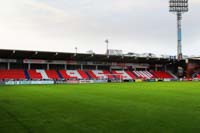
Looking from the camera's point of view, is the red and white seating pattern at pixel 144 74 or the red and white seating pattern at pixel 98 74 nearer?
the red and white seating pattern at pixel 98 74

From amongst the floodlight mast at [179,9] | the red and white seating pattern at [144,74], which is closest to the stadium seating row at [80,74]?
the red and white seating pattern at [144,74]

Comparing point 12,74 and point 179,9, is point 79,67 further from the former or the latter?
point 179,9

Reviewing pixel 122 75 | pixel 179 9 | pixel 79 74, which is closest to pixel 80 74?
pixel 79 74

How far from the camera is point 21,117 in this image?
11812 millimetres

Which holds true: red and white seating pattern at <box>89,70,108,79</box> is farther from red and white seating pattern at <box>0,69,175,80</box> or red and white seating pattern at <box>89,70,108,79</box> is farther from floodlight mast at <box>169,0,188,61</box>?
floodlight mast at <box>169,0,188,61</box>

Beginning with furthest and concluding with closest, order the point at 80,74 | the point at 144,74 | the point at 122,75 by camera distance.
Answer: the point at 144,74, the point at 122,75, the point at 80,74

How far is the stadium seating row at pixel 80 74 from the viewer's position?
59031mm

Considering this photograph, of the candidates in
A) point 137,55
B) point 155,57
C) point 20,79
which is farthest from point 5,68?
point 155,57

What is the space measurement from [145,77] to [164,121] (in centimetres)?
6188

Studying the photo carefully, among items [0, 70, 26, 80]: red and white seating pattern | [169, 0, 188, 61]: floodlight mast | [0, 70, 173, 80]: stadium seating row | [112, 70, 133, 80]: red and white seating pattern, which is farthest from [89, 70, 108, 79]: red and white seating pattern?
[169, 0, 188, 61]: floodlight mast

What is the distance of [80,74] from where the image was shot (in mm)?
66438

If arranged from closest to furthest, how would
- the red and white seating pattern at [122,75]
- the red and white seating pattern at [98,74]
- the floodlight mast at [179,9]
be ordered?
1. the red and white seating pattern at [98,74]
2. the red and white seating pattern at [122,75]
3. the floodlight mast at [179,9]

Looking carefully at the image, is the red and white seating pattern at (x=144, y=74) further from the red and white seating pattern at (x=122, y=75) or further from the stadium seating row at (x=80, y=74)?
the red and white seating pattern at (x=122, y=75)

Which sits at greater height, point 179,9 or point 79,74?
point 179,9
